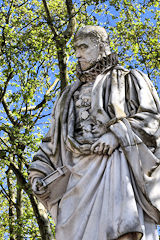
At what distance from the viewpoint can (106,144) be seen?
7.62 metres

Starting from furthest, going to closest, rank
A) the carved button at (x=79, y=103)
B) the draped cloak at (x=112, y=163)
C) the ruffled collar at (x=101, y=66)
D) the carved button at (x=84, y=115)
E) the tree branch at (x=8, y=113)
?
the tree branch at (x=8, y=113) < the ruffled collar at (x=101, y=66) < the carved button at (x=79, y=103) < the carved button at (x=84, y=115) < the draped cloak at (x=112, y=163)

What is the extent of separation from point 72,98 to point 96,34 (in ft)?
2.96

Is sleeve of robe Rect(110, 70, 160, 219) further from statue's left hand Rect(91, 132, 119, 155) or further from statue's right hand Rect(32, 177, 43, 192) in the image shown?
statue's right hand Rect(32, 177, 43, 192)

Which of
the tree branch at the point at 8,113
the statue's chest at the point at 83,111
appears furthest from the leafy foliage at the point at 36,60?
the statue's chest at the point at 83,111

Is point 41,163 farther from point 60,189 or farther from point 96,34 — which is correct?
point 96,34

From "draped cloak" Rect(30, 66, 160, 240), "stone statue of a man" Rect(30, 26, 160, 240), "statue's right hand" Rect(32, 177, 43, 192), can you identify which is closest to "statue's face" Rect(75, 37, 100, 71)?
"stone statue of a man" Rect(30, 26, 160, 240)

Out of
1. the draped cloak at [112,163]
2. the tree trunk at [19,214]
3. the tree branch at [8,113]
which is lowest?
the draped cloak at [112,163]

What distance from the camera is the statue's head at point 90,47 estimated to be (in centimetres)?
857

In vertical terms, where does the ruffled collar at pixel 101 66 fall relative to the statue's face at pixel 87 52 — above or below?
below

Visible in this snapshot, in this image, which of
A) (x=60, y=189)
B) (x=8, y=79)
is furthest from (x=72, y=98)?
(x=8, y=79)

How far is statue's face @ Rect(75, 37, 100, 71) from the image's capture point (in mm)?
8570

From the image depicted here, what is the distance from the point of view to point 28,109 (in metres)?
20.1

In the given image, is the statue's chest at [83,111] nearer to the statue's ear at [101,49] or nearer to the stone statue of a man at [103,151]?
the stone statue of a man at [103,151]

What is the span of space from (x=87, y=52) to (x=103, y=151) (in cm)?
157
